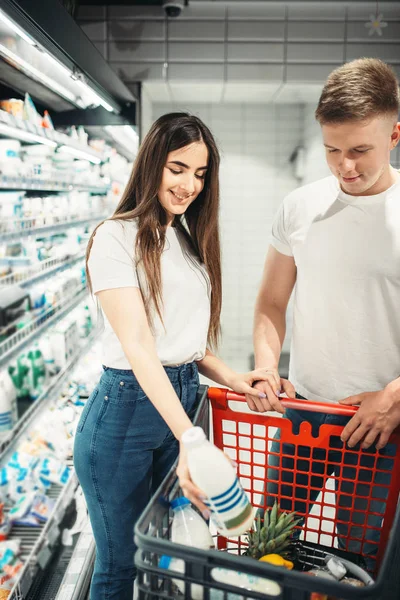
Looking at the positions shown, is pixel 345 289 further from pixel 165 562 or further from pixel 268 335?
pixel 165 562

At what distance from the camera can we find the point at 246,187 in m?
5.48

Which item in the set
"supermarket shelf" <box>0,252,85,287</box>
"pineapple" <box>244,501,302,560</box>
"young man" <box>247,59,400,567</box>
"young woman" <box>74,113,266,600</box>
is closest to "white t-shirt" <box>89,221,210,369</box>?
"young woman" <box>74,113,266,600</box>

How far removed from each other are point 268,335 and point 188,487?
832mm

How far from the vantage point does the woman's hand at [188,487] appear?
1.03m

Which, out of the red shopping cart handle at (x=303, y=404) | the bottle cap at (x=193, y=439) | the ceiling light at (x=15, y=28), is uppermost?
the ceiling light at (x=15, y=28)

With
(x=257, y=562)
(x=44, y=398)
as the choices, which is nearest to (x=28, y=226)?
(x=44, y=398)

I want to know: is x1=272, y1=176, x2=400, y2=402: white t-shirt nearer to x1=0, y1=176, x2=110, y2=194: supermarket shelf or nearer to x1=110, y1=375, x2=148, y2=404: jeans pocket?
x1=110, y1=375, x2=148, y2=404: jeans pocket

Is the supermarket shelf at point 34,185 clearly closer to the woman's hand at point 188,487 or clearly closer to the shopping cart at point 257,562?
the shopping cart at point 257,562

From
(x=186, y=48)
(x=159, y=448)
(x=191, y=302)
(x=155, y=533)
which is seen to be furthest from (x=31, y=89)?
(x=155, y=533)

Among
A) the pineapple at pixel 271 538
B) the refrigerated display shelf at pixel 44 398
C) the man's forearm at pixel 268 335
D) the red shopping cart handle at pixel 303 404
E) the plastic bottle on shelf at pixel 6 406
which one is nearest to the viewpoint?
the pineapple at pixel 271 538

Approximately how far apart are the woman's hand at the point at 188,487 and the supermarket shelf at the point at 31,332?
1.13 meters

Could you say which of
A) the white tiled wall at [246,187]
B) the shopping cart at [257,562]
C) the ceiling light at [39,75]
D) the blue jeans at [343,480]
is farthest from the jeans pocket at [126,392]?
the white tiled wall at [246,187]

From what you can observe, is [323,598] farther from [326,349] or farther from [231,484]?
[326,349]

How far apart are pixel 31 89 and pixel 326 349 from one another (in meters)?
2.20
